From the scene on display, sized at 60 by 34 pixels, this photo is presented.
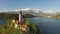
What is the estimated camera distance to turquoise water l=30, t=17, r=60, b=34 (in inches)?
178

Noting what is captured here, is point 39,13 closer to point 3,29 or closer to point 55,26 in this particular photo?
point 55,26

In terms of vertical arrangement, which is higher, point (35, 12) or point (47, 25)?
point (35, 12)

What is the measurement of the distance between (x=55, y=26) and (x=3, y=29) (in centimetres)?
185

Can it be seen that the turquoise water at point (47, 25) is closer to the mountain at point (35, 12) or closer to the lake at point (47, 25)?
the lake at point (47, 25)

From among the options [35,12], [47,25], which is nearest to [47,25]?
[47,25]

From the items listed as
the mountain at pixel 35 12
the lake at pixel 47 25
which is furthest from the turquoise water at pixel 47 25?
the mountain at pixel 35 12

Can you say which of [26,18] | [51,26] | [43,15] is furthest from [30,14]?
[51,26]

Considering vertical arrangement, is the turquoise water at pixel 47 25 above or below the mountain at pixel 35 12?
below

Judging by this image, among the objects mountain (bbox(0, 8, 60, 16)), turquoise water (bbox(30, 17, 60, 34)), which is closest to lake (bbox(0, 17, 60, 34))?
turquoise water (bbox(30, 17, 60, 34))

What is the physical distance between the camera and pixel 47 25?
15.1 ft

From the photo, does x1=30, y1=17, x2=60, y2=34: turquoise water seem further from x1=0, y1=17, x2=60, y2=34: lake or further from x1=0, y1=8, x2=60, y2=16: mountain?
x1=0, y1=8, x2=60, y2=16: mountain

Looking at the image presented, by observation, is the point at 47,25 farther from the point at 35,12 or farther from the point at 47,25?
the point at 35,12

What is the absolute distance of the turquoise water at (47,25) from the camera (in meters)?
4.52

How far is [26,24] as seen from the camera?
4.38m
